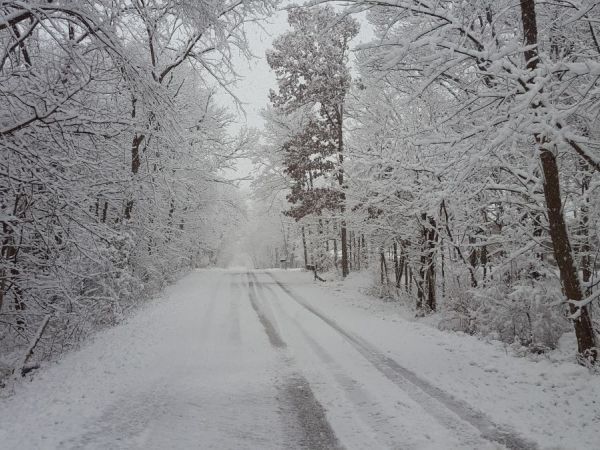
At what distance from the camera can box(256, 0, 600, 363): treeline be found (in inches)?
219

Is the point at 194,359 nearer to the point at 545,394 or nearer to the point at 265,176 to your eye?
the point at 545,394

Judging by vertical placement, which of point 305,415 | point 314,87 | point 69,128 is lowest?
point 305,415

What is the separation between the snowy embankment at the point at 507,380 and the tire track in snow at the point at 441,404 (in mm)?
119

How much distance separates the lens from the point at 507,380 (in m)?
6.32

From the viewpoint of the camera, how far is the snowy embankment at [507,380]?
A: 4730 millimetres

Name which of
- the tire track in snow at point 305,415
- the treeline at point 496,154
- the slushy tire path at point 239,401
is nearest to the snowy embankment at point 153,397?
the slushy tire path at point 239,401

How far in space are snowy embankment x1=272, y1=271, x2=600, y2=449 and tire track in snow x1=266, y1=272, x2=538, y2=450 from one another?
0.12 m

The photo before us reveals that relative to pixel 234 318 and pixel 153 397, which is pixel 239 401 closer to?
pixel 153 397

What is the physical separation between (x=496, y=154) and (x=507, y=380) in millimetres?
3470

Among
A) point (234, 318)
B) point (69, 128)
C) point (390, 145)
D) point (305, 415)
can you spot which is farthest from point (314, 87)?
point (305, 415)

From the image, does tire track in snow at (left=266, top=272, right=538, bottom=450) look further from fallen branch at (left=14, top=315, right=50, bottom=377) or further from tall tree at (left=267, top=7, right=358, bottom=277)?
tall tree at (left=267, top=7, right=358, bottom=277)

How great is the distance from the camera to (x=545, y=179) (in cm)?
648

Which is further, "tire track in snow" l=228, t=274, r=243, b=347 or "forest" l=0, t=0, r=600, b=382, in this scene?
"tire track in snow" l=228, t=274, r=243, b=347

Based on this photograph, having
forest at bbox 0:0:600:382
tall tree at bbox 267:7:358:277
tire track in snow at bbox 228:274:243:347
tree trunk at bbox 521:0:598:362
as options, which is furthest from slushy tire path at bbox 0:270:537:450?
tall tree at bbox 267:7:358:277
